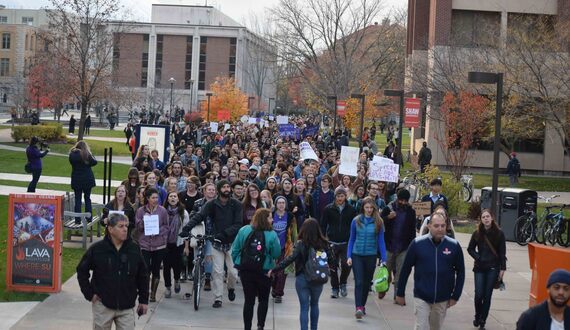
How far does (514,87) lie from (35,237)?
86.2 feet

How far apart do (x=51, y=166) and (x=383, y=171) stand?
2027 centimetres

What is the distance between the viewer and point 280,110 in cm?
11756

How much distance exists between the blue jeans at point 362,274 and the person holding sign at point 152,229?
257 centimetres

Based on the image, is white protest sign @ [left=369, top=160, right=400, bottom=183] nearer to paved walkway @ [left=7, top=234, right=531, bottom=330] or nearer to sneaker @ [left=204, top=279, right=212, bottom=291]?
paved walkway @ [left=7, top=234, right=531, bottom=330]

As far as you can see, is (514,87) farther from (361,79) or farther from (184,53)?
(184,53)

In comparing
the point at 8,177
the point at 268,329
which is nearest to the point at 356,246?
the point at 268,329

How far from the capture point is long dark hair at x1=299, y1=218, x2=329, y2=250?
34.8ft

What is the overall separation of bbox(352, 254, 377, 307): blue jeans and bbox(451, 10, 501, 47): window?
31.8m

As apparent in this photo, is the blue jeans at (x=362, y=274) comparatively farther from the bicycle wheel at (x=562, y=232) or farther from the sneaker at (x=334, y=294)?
the bicycle wheel at (x=562, y=232)

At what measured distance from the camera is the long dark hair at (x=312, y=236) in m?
10.6

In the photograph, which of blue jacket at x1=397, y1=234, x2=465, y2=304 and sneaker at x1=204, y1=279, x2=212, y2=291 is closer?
blue jacket at x1=397, y1=234, x2=465, y2=304

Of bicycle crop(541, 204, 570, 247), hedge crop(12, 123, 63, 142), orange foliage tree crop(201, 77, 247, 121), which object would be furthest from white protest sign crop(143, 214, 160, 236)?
orange foliage tree crop(201, 77, 247, 121)

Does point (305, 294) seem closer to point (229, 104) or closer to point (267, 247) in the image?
point (267, 247)

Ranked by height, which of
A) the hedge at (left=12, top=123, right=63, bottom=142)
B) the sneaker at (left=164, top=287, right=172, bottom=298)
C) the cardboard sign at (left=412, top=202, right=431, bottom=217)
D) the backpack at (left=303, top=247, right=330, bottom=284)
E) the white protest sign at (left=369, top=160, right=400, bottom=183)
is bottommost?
the sneaker at (left=164, top=287, right=172, bottom=298)
